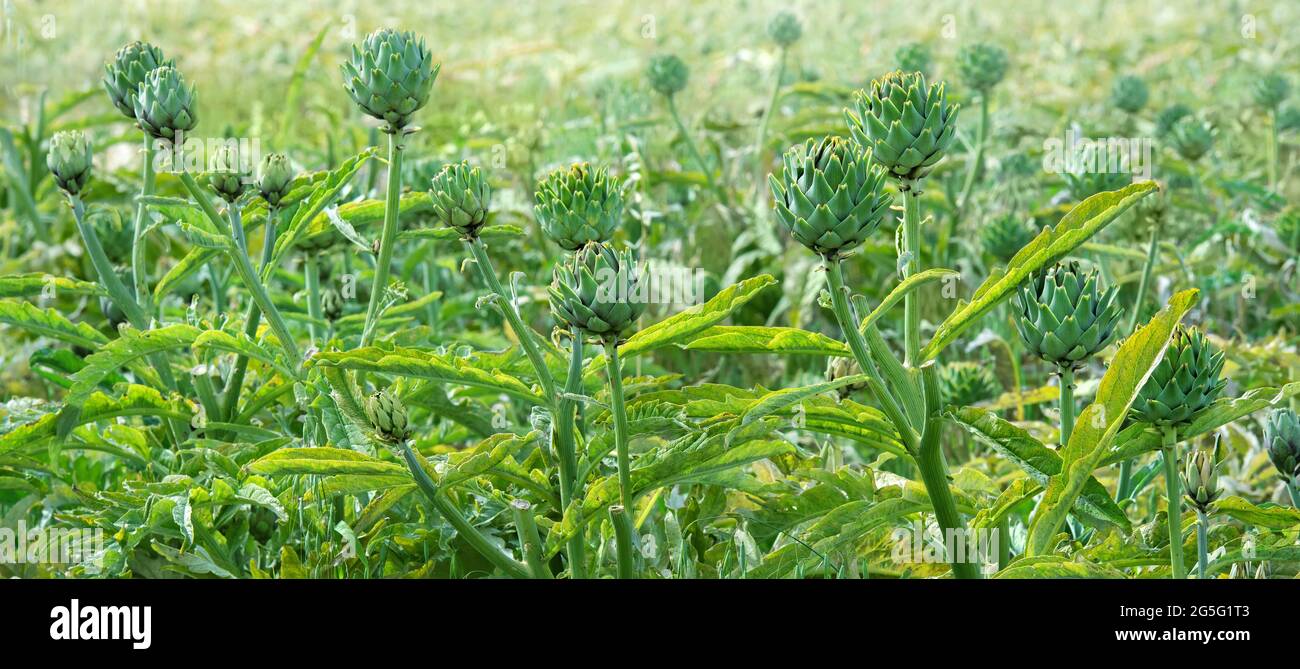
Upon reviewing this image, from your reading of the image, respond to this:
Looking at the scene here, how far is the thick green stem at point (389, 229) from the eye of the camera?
1575 millimetres

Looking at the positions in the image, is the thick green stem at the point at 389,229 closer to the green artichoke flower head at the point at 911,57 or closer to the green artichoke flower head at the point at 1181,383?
the green artichoke flower head at the point at 1181,383

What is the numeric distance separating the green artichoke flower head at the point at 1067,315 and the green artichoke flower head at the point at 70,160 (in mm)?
1323

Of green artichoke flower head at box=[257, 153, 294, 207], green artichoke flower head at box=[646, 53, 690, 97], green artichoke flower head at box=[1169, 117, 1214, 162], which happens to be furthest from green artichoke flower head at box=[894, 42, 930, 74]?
green artichoke flower head at box=[257, 153, 294, 207]

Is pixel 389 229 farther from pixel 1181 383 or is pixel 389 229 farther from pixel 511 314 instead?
pixel 1181 383

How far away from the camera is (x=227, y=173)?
1705mm

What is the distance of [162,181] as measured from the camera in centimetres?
308

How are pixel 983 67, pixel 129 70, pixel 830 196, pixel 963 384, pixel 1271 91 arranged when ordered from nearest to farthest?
pixel 830 196 → pixel 129 70 → pixel 963 384 → pixel 983 67 → pixel 1271 91

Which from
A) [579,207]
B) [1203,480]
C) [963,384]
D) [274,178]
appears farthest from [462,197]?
[963,384]

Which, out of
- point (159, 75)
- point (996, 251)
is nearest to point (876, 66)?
point (996, 251)

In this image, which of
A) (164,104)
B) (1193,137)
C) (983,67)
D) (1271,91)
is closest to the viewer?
(164,104)

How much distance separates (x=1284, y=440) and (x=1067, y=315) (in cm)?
37

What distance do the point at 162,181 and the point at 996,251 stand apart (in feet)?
6.58

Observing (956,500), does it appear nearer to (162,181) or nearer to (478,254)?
(478,254)

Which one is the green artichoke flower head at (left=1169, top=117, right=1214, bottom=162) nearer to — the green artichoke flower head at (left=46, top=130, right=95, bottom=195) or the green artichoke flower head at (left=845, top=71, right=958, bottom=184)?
the green artichoke flower head at (left=845, top=71, right=958, bottom=184)
